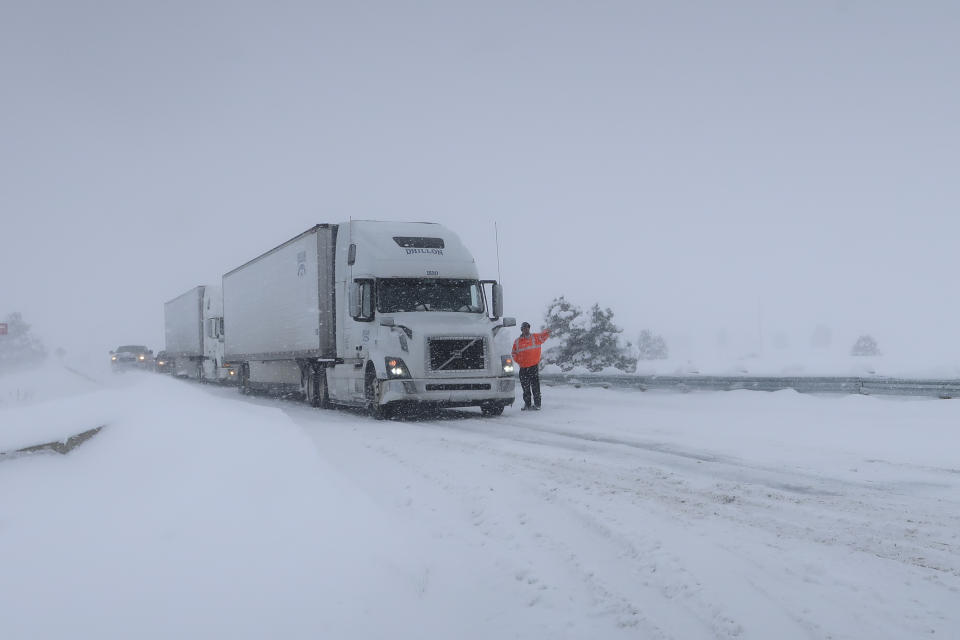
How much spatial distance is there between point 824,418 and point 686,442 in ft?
14.0

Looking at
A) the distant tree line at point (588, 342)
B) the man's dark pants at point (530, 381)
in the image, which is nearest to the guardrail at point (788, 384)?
the man's dark pants at point (530, 381)

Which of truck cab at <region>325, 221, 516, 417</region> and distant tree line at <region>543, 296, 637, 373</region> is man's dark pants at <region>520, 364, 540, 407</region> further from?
distant tree line at <region>543, 296, 637, 373</region>

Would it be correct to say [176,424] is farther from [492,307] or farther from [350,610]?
[492,307]

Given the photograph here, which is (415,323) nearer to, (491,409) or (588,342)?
(491,409)

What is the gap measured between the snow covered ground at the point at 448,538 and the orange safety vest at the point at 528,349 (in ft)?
22.8

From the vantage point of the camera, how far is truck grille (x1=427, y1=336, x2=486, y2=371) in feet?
46.9

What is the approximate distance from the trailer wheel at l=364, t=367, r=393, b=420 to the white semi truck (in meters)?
0.02

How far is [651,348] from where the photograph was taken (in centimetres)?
10581

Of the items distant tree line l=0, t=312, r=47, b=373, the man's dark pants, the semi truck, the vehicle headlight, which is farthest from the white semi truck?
distant tree line l=0, t=312, r=47, b=373

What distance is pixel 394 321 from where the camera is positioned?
1445cm

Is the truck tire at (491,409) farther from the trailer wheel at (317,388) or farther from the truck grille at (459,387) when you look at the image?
the trailer wheel at (317,388)

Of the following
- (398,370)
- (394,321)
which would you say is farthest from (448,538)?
(394,321)

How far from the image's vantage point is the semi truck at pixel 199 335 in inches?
1215

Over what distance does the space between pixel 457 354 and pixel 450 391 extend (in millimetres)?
712
